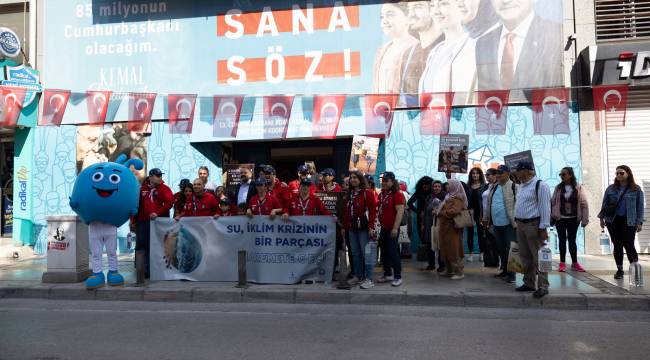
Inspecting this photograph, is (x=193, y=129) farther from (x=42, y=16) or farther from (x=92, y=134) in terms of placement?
(x=42, y=16)

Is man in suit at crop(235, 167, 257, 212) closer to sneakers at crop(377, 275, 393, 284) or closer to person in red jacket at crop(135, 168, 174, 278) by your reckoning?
person in red jacket at crop(135, 168, 174, 278)

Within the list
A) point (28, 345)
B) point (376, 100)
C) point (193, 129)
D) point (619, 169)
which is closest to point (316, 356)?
point (28, 345)

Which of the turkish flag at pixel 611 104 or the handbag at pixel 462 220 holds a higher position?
the turkish flag at pixel 611 104

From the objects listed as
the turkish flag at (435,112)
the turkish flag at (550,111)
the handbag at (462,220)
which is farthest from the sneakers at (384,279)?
the turkish flag at (550,111)

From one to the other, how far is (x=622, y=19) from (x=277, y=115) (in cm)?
847

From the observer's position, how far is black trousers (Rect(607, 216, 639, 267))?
25.5ft

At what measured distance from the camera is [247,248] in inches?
319

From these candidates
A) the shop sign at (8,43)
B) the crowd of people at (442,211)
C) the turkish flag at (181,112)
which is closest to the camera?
the crowd of people at (442,211)

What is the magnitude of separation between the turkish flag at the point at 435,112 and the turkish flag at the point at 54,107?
9.17 m

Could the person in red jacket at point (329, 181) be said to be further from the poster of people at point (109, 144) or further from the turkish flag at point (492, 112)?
the poster of people at point (109, 144)

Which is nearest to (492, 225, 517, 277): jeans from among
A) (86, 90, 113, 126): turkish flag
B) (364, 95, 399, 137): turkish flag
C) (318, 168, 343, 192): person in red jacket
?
(318, 168, 343, 192): person in red jacket

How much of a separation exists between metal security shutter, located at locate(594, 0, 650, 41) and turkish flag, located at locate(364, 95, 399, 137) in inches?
202

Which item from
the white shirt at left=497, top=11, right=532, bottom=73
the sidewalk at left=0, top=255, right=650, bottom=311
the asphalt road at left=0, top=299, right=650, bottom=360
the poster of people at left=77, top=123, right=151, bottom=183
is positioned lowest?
the asphalt road at left=0, top=299, right=650, bottom=360

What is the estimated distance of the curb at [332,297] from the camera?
6676mm
